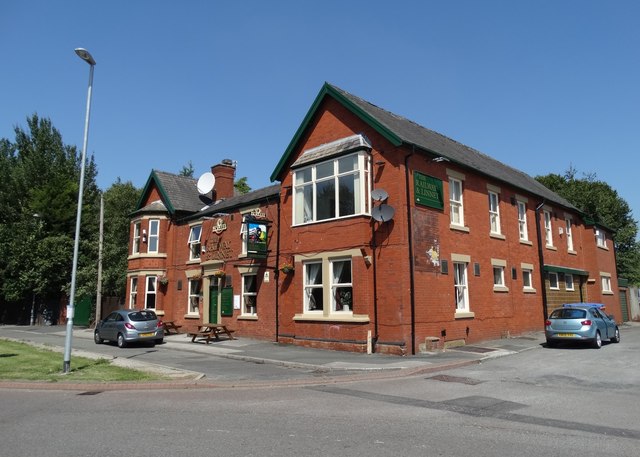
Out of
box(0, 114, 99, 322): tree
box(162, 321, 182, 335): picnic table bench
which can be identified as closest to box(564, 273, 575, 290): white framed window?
box(162, 321, 182, 335): picnic table bench

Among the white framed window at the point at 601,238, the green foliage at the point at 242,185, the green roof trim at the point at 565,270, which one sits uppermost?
the green foliage at the point at 242,185

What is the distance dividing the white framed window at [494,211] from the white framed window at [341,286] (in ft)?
25.3

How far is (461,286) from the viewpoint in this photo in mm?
19016

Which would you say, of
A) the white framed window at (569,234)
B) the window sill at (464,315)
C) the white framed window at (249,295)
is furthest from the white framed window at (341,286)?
the white framed window at (569,234)

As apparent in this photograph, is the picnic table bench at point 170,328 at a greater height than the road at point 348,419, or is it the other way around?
the picnic table bench at point 170,328

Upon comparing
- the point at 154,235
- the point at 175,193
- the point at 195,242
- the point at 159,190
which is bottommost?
the point at 195,242

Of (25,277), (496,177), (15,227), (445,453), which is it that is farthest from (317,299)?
(15,227)

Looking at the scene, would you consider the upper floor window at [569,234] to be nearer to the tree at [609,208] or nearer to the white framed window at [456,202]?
the white framed window at [456,202]

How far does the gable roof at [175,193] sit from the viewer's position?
28.1 meters

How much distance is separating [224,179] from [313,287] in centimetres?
1296

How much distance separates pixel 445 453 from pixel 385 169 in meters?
12.5

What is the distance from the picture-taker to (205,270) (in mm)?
25266

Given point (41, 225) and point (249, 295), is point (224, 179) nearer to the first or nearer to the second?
point (249, 295)

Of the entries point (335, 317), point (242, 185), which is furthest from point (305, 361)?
point (242, 185)
